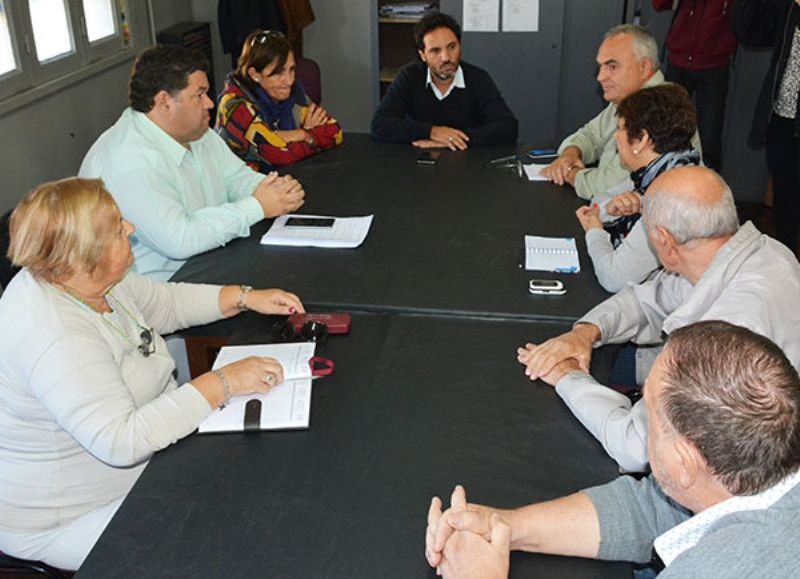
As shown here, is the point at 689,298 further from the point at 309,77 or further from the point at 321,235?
the point at 309,77

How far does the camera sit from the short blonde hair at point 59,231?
162 centimetres

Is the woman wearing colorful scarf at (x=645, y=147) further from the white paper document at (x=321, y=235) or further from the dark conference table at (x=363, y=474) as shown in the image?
the white paper document at (x=321, y=235)

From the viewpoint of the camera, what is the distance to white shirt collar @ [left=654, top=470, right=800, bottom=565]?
1.06 metres

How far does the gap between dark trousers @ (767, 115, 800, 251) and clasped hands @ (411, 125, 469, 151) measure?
1538 millimetres

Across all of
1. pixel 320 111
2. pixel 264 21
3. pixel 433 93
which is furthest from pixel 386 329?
pixel 264 21

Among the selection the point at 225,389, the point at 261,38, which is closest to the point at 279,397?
the point at 225,389

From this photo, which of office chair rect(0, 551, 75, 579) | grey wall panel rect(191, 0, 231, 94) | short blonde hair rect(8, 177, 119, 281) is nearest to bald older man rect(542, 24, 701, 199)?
short blonde hair rect(8, 177, 119, 281)

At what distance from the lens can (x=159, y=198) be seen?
244cm

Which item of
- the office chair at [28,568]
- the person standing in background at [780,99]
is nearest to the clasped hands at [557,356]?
the office chair at [28,568]

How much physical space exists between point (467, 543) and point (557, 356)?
669mm

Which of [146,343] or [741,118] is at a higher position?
[146,343]

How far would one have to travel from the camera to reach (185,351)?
2.52 m

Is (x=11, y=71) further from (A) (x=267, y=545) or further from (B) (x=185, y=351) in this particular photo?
(A) (x=267, y=545)

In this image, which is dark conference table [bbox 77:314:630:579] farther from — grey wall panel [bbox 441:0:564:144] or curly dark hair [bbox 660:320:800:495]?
grey wall panel [bbox 441:0:564:144]
